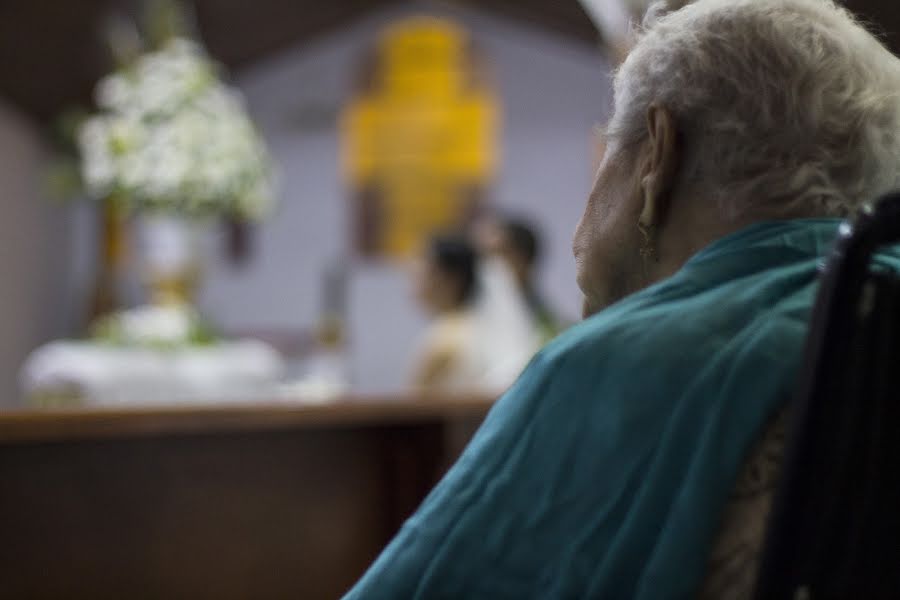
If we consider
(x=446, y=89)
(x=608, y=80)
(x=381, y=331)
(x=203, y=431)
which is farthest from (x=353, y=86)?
(x=608, y=80)

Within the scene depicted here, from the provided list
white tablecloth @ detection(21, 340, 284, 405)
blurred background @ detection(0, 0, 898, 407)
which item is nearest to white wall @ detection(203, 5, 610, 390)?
blurred background @ detection(0, 0, 898, 407)

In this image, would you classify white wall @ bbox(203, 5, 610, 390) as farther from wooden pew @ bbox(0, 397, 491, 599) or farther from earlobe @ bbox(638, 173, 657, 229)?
earlobe @ bbox(638, 173, 657, 229)

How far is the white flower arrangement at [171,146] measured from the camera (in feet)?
13.8

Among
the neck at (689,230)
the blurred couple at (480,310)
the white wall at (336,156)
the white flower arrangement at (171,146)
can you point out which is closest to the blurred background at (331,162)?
the white wall at (336,156)

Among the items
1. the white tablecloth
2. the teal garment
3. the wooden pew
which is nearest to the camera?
the teal garment

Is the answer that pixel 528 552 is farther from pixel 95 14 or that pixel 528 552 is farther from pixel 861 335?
pixel 95 14

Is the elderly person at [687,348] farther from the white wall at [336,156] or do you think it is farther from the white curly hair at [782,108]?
the white wall at [336,156]

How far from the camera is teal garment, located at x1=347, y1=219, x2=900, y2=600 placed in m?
1.03

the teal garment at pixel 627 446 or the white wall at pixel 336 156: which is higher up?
the white wall at pixel 336 156

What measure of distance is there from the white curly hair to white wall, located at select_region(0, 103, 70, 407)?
9049 mm

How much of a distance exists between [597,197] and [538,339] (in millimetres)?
3891

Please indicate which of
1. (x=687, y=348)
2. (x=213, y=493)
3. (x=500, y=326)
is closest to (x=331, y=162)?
(x=500, y=326)

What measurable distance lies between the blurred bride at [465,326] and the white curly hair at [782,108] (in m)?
3.80

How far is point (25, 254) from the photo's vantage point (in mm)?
10328
